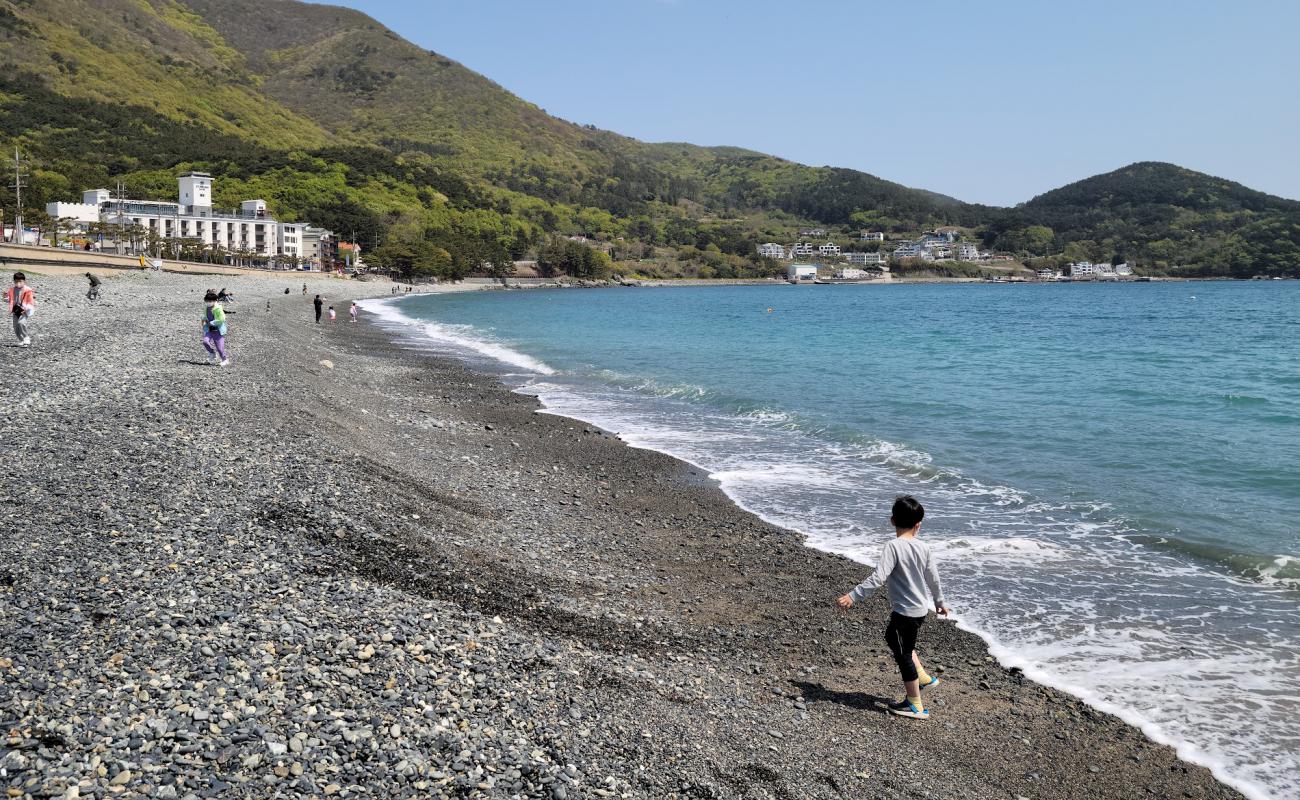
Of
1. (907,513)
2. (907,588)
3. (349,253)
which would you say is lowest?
(907,588)

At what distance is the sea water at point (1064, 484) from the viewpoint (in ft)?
23.8

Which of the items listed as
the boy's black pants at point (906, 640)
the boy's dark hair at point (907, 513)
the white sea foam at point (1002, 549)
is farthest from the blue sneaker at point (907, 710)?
the white sea foam at point (1002, 549)

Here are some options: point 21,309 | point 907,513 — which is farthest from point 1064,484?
point 21,309

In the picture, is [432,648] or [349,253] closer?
[432,648]

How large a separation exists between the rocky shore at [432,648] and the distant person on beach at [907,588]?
0.25 meters

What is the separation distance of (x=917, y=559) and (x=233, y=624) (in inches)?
191

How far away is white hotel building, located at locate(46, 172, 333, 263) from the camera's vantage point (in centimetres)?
11319

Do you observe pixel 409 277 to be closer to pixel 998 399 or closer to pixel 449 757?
pixel 998 399

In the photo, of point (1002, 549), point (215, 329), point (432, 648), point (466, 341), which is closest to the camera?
point (432, 648)

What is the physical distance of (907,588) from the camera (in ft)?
20.7

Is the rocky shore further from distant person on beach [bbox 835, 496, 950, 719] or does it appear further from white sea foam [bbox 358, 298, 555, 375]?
white sea foam [bbox 358, 298, 555, 375]

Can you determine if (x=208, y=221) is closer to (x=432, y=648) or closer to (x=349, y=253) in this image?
(x=349, y=253)

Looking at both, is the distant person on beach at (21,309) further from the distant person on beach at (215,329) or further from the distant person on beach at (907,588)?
the distant person on beach at (907,588)

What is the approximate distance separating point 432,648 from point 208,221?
137206 millimetres
